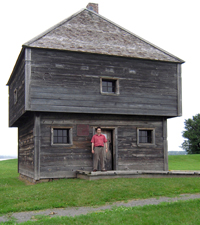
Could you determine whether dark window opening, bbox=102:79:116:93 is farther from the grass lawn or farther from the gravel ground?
the gravel ground

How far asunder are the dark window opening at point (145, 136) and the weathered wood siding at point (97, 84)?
1.40 m

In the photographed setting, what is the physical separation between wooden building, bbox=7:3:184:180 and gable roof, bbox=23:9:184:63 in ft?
0.18

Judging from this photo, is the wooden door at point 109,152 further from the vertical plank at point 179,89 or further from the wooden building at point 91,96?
the vertical plank at point 179,89

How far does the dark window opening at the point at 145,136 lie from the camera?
1942 centimetres

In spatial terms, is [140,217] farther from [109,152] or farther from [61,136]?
[109,152]

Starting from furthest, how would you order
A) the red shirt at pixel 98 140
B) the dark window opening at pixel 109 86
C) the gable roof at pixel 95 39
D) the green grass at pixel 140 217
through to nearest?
the dark window opening at pixel 109 86
the gable roof at pixel 95 39
the red shirt at pixel 98 140
the green grass at pixel 140 217

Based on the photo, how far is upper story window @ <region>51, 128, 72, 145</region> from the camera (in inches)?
687

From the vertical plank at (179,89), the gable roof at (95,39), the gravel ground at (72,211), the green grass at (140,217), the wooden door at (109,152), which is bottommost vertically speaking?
the gravel ground at (72,211)

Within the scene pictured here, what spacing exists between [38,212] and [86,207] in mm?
1605

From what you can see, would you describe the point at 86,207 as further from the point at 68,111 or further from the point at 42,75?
the point at 42,75

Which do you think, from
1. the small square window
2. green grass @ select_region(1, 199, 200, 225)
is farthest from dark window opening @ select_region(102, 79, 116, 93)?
green grass @ select_region(1, 199, 200, 225)

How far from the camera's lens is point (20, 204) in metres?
11.3

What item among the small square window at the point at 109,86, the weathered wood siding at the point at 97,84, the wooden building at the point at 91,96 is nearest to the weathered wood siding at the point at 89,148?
the wooden building at the point at 91,96

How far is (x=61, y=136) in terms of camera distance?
17609 mm
